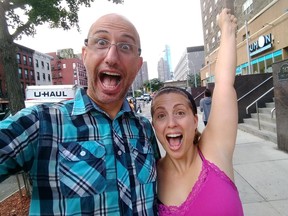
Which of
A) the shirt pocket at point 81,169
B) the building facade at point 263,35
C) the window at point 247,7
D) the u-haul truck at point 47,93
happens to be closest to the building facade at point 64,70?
the window at point 247,7

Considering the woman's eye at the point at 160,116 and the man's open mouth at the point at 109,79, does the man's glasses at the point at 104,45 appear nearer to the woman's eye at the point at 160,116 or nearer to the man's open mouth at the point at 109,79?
the man's open mouth at the point at 109,79

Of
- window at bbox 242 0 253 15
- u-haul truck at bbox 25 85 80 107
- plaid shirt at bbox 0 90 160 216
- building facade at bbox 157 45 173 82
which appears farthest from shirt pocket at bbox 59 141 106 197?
building facade at bbox 157 45 173 82

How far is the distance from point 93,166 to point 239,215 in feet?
2.93

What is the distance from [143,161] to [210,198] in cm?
43

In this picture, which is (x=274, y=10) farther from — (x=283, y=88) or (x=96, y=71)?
(x=96, y=71)

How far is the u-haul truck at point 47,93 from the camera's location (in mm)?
13875

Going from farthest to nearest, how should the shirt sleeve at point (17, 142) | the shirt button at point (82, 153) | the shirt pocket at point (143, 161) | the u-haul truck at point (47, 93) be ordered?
1. the u-haul truck at point (47, 93)
2. the shirt pocket at point (143, 161)
3. the shirt button at point (82, 153)
4. the shirt sleeve at point (17, 142)

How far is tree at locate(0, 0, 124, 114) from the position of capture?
4992 millimetres

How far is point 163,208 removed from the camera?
1599 millimetres

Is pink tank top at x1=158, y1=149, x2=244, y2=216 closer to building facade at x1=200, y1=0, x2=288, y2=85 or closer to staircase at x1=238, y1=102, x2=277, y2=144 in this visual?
staircase at x1=238, y1=102, x2=277, y2=144

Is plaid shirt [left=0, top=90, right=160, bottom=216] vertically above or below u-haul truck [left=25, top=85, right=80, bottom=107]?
below

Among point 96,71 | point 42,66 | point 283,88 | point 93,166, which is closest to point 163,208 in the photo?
point 93,166

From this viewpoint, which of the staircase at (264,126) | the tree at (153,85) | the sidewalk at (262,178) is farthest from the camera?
the tree at (153,85)

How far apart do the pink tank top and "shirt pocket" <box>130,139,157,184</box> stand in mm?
237
